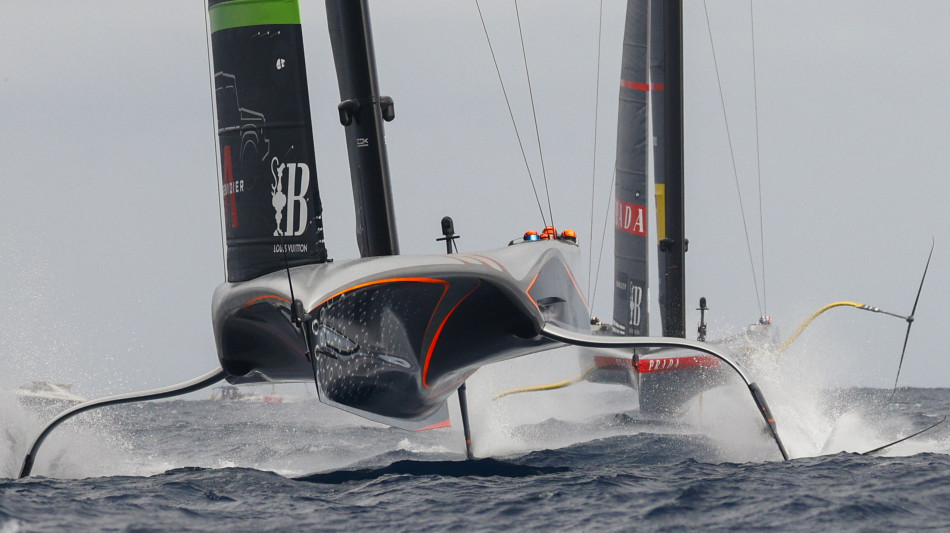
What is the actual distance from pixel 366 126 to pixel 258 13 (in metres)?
1.00

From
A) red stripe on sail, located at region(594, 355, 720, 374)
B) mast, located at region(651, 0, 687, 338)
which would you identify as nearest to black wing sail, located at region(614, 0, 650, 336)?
red stripe on sail, located at region(594, 355, 720, 374)

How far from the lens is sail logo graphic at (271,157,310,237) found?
738cm

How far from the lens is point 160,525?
17.8ft

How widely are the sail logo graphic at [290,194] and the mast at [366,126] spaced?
53cm

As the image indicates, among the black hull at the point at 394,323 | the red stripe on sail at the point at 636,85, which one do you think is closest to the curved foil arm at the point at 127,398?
the black hull at the point at 394,323

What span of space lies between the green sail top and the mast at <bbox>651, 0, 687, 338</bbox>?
726 cm

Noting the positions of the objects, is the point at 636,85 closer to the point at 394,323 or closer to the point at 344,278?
the point at 394,323

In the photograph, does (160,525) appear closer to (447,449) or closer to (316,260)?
(316,260)

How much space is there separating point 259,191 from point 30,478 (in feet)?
7.87

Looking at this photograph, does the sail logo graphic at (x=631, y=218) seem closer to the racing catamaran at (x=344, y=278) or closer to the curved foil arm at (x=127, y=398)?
the racing catamaran at (x=344, y=278)

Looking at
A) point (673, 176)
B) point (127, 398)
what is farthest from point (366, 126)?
point (673, 176)

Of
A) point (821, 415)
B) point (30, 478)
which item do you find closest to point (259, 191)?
point (30, 478)

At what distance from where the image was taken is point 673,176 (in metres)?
14.0

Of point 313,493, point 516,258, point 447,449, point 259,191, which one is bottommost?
point 447,449
